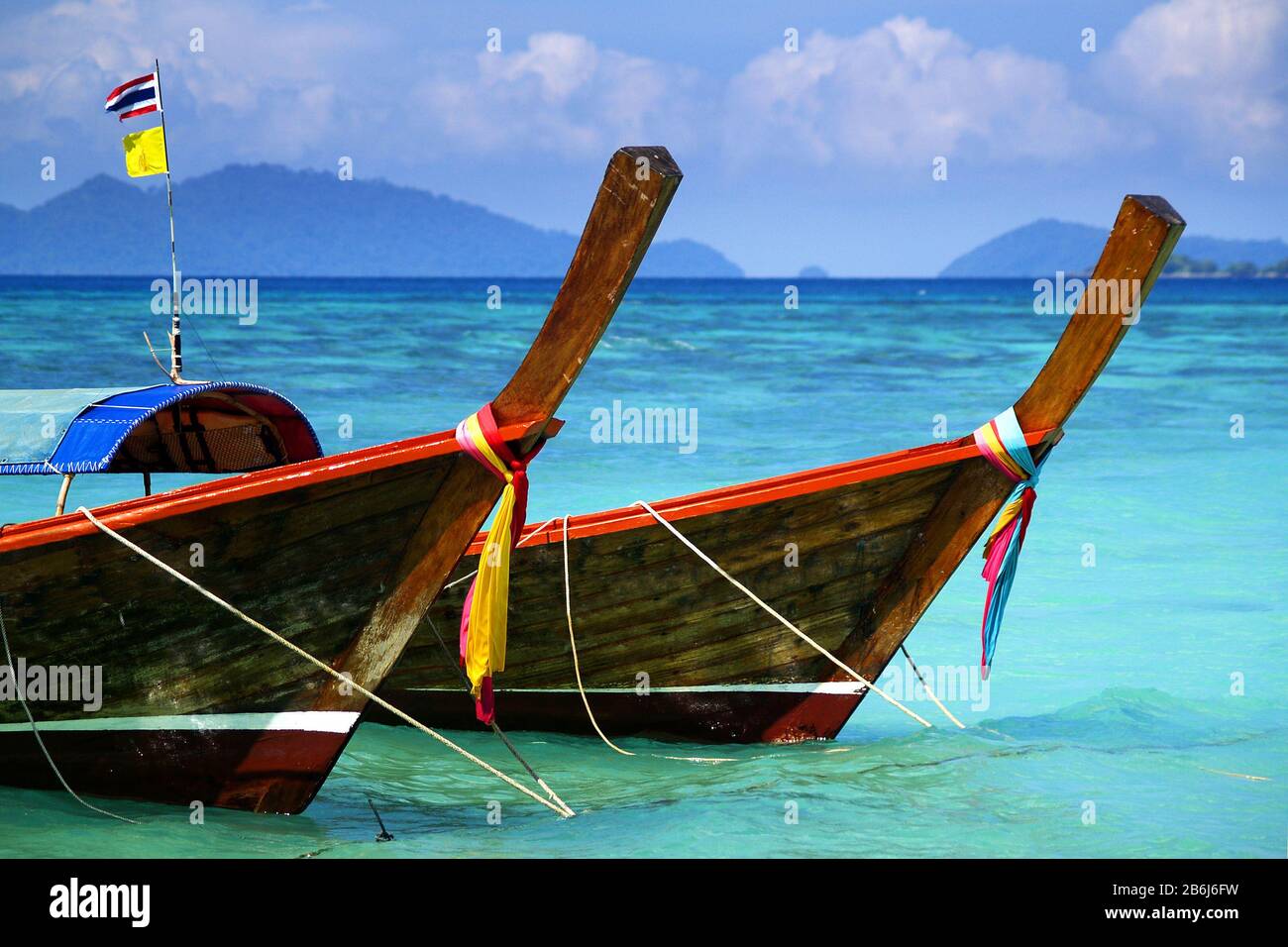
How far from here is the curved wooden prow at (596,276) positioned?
4793 millimetres

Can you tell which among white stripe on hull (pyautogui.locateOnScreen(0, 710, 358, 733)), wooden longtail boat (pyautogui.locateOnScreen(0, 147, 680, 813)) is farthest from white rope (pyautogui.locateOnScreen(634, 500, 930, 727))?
white stripe on hull (pyautogui.locateOnScreen(0, 710, 358, 733))

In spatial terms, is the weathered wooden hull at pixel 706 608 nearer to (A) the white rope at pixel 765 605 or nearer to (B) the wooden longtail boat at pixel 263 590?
(A) the white rope at pixel 765 605

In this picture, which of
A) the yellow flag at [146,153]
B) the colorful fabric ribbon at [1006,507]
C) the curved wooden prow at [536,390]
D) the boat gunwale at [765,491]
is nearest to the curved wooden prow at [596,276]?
the curved wooden prow at [536,390]

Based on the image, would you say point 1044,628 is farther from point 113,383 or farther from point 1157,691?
point 113,383

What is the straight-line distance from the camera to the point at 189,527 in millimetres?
5105

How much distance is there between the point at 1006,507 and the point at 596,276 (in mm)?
2361

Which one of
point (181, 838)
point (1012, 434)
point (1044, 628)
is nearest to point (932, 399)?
point (1044, 628)

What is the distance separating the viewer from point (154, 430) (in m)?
7.59

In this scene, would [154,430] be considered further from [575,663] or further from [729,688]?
[729,688]

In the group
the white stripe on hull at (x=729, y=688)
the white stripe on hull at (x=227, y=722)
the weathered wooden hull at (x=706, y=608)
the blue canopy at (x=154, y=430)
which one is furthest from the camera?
the white stripe on hull at (x=729, y=688)

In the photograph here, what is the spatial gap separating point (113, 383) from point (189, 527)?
2125cm

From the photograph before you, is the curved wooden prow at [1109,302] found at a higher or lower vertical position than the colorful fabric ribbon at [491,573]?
higher

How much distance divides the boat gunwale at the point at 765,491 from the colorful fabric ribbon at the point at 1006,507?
0.07m

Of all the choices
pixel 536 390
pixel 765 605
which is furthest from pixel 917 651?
pixel 536 390
